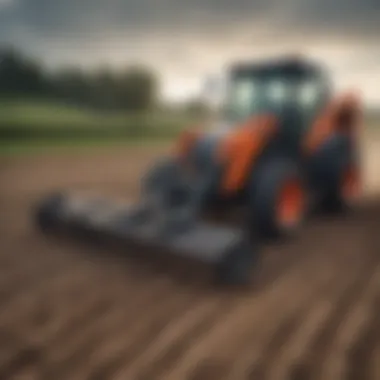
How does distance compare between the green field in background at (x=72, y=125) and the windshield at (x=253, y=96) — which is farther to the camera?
the windshield at (x=253, y=96)

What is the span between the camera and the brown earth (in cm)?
117

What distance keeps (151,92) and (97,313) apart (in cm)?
64

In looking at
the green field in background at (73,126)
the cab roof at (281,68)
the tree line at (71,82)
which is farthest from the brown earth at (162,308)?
the cab roof at (281,68)

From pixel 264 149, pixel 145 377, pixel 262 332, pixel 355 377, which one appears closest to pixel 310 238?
pixel 264 149

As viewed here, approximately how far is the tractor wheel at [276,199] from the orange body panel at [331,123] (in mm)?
115

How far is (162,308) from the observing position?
4.62 feet

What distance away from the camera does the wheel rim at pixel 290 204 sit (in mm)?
1835

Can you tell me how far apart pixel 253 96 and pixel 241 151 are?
221 millimetres

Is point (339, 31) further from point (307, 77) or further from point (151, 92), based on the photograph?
point (151, 92)

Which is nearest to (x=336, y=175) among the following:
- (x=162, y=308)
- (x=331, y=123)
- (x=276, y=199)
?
(x=331, y=123)

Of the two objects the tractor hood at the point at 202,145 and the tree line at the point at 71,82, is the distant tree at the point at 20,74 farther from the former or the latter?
the tractor hood at the point at 202,145

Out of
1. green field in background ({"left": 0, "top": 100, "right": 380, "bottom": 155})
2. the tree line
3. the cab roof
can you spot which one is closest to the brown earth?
green field in background ({"left": 0, "top": 100, "right": 380, "bottom": 155})

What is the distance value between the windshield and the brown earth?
299 mm

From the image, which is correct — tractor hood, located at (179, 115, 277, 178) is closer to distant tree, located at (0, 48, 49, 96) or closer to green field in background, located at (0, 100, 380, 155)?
green field in background, located at (0, 100, 380, 155)
